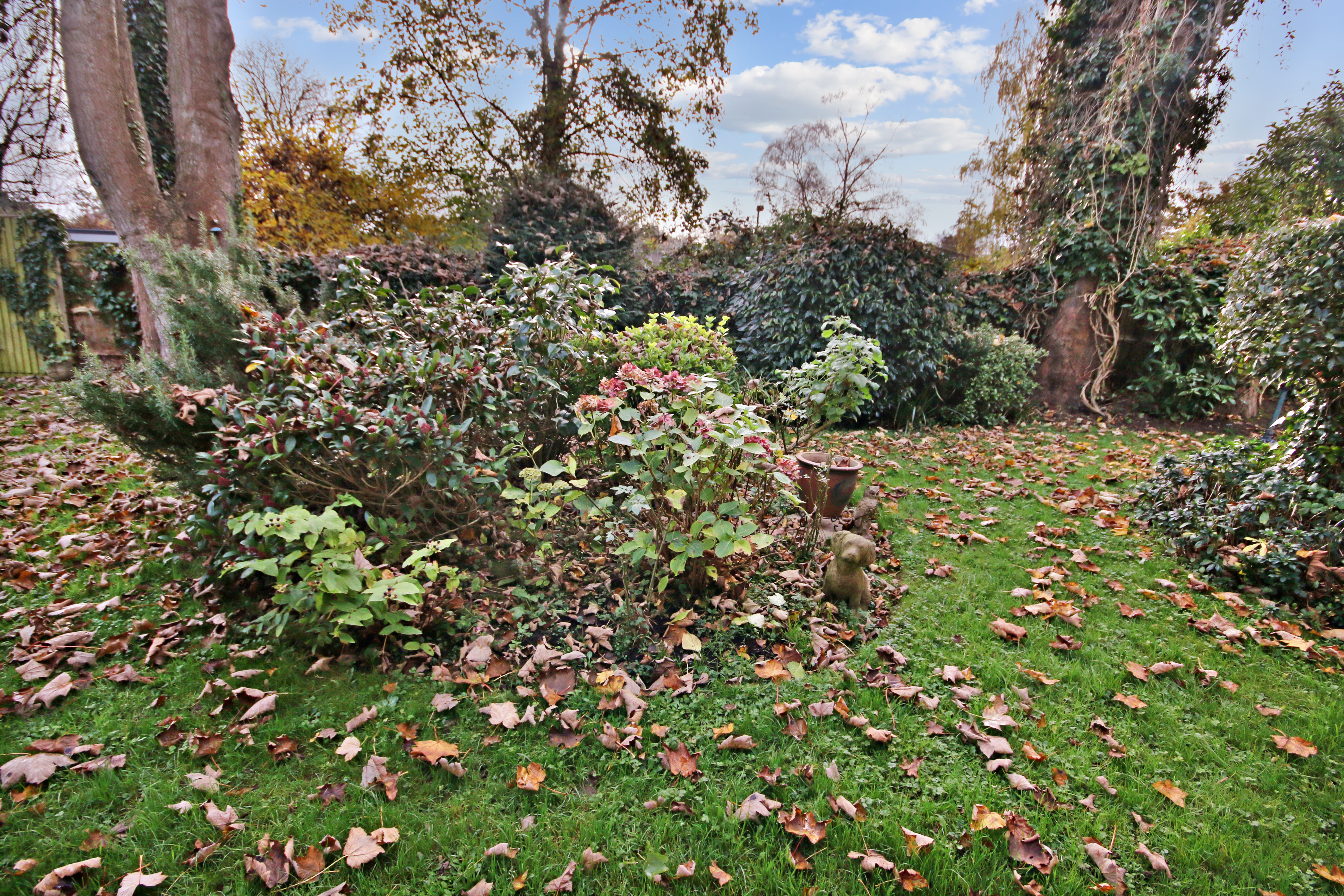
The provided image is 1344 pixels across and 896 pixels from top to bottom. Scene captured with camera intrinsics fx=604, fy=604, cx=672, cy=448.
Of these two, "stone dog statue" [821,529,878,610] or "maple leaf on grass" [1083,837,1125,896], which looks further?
"stone dog statue" [821,529,878,610]

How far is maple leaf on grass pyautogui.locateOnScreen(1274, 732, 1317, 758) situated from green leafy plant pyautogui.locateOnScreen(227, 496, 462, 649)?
346 centimetres

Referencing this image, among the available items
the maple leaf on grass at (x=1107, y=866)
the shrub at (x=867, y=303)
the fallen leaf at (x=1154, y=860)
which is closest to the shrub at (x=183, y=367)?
the maple leaf on grass at (x=1107, y=866)

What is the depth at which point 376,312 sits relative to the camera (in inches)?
145

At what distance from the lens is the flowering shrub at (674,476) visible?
110 inches

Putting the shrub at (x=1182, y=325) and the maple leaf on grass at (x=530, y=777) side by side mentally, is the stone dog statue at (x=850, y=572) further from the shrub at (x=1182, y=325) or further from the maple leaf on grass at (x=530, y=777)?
the shrub at (x=1182, y=325)

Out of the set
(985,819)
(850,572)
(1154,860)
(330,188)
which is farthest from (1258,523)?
(330,188)

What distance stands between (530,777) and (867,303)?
6845 millimetres

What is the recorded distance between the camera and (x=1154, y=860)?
1.86 meters

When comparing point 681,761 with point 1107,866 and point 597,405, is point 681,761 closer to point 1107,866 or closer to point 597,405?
point 1107,866

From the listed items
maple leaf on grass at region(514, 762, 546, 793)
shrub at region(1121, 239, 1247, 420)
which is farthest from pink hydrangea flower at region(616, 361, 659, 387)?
shrub at region(1121, 239, 1247, 420)

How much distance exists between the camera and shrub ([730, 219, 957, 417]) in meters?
7.56

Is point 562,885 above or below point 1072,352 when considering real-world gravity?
below

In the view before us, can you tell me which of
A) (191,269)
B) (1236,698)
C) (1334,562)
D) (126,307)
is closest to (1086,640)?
(1236,698)

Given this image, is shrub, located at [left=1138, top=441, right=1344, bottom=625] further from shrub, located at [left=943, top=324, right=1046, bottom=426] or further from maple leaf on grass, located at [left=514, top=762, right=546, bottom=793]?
maple leaf on grass, located at [left=514, top=762, right=546, bottom=793]
